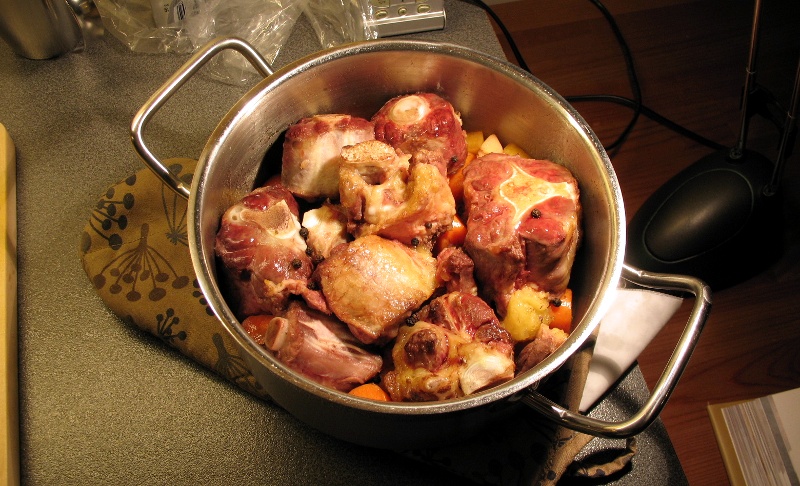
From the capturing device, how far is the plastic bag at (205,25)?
51.3 inches

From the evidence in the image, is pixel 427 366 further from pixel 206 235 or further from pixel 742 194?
pixel 742 194

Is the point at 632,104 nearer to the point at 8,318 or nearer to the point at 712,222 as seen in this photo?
the point at 712,222

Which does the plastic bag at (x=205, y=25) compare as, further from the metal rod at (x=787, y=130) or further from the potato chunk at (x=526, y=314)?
the metal rod at (x=787, y=130)

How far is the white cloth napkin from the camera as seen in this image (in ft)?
3.09

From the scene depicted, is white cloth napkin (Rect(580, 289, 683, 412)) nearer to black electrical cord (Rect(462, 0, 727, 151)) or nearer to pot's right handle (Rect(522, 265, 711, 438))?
pot's right handle (Rect(522, 265, 711, 438))

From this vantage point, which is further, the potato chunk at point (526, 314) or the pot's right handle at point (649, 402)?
the potato chunk at point (526, 314)

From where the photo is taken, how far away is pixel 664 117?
64.5 inches

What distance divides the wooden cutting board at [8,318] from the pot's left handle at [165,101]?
36 centimetres

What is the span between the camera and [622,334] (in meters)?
0.96

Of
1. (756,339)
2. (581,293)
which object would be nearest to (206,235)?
(581,293)

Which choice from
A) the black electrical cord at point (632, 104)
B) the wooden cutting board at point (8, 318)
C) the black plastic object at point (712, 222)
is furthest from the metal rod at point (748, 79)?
the wooden cutting board at point (8, 318)

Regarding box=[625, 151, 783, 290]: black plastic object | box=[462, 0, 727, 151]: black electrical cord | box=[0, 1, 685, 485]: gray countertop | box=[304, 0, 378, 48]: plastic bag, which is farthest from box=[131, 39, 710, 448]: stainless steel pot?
box=[462, 0, 727, 151]: black electrical cord

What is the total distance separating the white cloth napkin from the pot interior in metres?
0.09

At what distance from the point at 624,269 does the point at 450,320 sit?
0.24m
